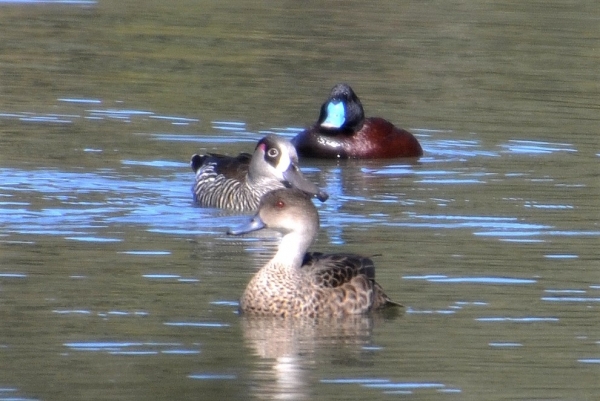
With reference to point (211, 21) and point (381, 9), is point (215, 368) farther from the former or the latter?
point (381, 9)

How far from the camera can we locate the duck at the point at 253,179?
46.0 feet

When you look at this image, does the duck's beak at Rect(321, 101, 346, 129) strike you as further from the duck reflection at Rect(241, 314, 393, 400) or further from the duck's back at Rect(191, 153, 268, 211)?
the duck reflection at Rect(241, 314, 393, 400)

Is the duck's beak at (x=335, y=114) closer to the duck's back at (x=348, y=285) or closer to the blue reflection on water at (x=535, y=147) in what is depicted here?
the blue reflection on water at (x=535, y=147)

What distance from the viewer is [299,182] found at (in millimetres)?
13727

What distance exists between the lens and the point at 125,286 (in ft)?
34.9

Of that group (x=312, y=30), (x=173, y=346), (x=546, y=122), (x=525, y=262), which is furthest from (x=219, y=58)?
(x=173, y=346)

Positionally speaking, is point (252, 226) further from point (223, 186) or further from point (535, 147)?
point (535, 147)

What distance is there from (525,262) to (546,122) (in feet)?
24.2

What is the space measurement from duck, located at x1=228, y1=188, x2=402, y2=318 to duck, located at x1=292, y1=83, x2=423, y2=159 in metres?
6.92

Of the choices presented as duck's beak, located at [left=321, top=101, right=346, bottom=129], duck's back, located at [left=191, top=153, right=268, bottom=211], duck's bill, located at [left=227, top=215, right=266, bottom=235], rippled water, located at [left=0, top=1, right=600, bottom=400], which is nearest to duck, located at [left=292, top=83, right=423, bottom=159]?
duck's beak, located at [left=321, top=101, right=346, bottom=129]

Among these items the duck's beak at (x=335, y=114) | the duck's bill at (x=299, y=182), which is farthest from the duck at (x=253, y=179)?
the duck's beak at (x=335, y=114)

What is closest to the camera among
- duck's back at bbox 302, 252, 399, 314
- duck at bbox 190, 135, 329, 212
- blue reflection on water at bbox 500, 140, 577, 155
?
duck's back at bbox 302, 252, 399, 314

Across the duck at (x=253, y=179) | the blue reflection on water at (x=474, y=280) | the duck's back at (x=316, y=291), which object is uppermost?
the duck at (x=253, y=179)

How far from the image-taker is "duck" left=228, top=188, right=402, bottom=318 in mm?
10000
